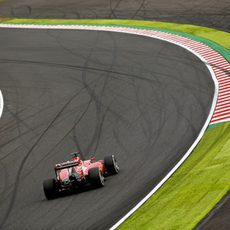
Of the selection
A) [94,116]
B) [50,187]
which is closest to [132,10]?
[94,116]

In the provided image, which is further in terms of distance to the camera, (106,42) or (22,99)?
(106,42)

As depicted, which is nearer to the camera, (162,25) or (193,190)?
(193,190)

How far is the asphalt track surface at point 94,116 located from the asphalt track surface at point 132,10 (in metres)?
4.52

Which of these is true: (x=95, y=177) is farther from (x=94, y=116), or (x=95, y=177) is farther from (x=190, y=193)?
(x=94, y=116)

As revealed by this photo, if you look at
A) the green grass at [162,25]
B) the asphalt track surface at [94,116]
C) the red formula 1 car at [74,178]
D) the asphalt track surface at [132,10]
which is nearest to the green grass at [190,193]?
the asphalt track surface at [94,116]

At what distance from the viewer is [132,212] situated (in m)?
17.0

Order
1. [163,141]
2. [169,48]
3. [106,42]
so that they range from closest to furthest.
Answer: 1. [163,141]
2. [169,48]
3. [106,42]

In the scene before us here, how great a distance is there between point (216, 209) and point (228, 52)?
18576mm

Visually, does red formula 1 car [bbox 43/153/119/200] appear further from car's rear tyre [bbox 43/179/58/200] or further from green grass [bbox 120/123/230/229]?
green grass [bbox 120/123/230/229]

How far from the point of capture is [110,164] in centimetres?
1950

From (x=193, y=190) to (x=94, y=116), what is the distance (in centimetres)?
974

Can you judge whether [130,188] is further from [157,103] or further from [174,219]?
[157,103]

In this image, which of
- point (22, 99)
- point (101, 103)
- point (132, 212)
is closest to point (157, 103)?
point (101, 103)

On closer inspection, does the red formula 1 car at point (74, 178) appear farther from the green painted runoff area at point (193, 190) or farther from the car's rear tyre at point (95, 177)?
the green painted runoff area at point (193, 190)
